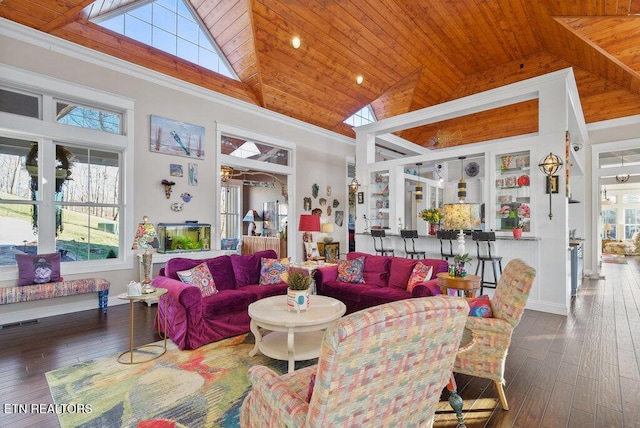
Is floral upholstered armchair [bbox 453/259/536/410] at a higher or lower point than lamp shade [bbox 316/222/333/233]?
lower

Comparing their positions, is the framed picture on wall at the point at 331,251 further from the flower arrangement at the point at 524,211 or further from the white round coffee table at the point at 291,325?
the white round coffee table at the point at 291,325

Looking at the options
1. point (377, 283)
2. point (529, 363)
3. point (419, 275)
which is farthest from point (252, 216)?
point (529, 363)

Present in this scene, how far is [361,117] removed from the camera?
918 cm

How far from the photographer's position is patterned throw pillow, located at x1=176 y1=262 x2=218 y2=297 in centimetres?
358

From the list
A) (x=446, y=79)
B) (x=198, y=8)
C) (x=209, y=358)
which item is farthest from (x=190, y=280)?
(x=446, y=79)

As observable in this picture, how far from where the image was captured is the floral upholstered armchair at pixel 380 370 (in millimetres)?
1054

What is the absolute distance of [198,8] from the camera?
5820 mm

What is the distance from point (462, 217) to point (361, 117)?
4.02 m

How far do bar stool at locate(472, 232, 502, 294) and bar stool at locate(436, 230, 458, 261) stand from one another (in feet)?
1.36

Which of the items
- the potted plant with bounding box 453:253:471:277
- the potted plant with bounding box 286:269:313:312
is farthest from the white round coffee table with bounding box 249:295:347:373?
the potted plant with bounding box 453:253:471:277

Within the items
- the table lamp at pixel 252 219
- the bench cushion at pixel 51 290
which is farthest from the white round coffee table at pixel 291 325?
the table lamp at pixel 252 219

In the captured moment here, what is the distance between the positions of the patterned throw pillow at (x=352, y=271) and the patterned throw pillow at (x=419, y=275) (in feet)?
2.37

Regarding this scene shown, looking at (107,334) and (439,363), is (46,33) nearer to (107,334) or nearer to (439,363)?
(107,334)

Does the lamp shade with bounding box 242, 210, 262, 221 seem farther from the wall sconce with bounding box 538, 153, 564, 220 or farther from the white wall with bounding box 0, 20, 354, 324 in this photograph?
the wall sconce with bounding box 538, 153, 564, 220
